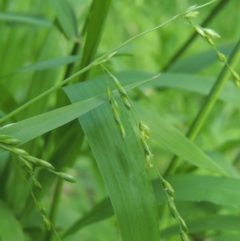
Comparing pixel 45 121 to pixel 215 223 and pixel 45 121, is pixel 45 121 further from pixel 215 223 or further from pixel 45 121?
pixel 215 223

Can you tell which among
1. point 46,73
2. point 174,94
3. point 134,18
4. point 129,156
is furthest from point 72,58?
point 134,18

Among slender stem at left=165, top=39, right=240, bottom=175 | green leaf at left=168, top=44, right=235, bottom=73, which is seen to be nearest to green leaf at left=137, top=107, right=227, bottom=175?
slender stem at left=165, top=39, right=240, bottom=175

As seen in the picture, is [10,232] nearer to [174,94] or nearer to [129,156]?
[129,156]

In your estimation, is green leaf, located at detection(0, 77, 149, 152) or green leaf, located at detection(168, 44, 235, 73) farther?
green leaf, located at detection(168, 44, 235, 73)

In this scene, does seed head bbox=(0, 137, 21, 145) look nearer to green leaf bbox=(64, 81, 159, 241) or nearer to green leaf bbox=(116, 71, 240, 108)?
green leaf bbox=(64, 81, 159, 241)

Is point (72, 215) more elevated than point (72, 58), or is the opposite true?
point (72, 58)

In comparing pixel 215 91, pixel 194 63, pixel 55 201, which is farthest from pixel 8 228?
pixel 194 63
